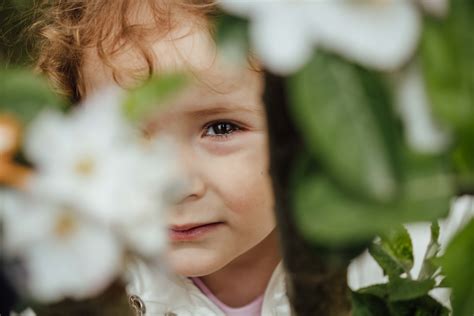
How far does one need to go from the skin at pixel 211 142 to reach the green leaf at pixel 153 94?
0.76 m

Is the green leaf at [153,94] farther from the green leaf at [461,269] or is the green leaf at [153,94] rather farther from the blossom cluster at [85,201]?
the green leaf at [461,269]

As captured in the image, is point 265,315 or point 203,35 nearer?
point 203,35

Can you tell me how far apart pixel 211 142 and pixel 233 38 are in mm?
854

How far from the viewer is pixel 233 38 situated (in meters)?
0.39

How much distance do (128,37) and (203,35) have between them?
0.12 m

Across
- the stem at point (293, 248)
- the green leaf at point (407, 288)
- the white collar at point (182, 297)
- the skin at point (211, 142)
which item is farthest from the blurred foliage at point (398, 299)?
the white collar at point (182, 297)

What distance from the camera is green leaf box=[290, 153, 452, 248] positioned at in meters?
0.37

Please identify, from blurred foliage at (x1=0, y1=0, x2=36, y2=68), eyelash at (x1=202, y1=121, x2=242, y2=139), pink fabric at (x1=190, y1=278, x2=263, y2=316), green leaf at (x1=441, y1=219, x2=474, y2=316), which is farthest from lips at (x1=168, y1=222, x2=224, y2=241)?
green leaf at (x1=441, y1=219, x2=474, y2=316)

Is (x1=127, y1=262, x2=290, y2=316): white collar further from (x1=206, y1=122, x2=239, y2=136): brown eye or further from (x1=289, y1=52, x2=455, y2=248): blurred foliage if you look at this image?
(x1=289, y1=52, x2=455, y2=248): blurred foliage

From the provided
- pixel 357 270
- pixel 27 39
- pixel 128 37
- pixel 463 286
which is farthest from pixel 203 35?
pixel 463 286

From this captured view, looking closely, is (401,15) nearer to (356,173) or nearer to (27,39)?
(356,173)

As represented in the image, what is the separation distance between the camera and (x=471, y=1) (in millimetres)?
400

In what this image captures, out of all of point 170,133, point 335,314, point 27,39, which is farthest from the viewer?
point 27,39

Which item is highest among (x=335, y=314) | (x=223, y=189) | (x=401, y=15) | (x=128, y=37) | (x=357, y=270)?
(x=401, y=15)
